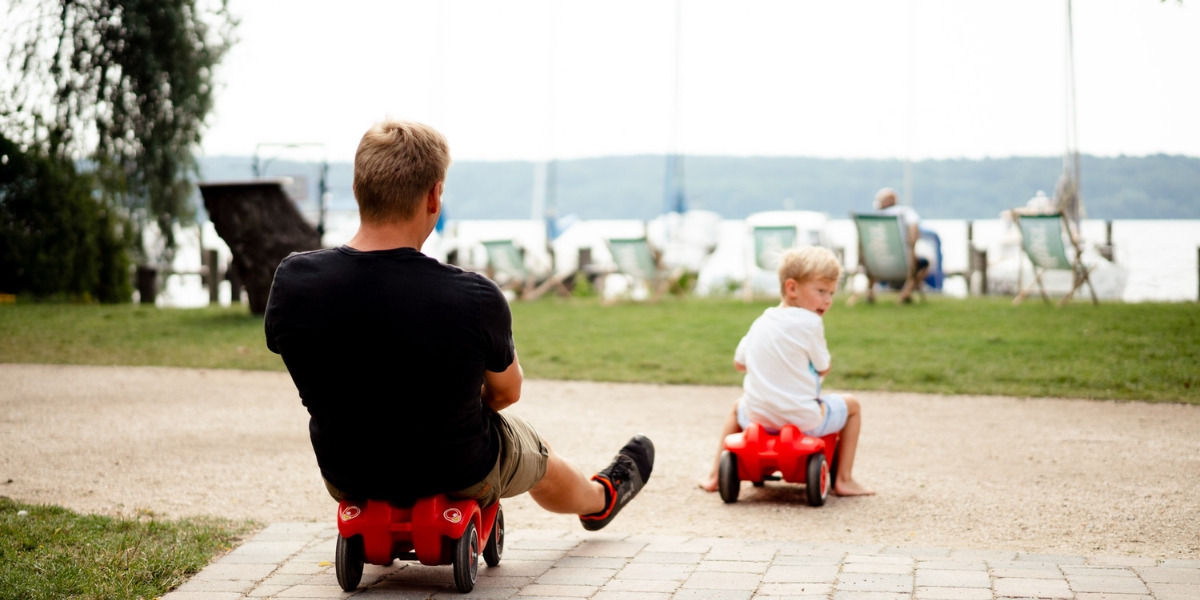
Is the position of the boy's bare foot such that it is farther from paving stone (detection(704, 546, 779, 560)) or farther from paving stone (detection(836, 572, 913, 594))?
paving stone (detection(836, 572, 913, 594))

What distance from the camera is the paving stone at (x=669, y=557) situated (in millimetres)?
3736

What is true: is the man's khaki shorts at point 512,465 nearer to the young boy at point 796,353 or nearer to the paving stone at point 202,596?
the paving stone at point 202,596

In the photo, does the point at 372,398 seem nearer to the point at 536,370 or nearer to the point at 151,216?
the point at 536,370

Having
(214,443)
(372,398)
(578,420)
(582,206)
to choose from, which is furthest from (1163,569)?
(582,206)

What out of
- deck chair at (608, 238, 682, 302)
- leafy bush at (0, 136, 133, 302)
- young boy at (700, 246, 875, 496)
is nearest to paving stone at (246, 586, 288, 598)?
young boy at (700, 246, 875, 496)

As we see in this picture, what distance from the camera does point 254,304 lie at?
41.6ft

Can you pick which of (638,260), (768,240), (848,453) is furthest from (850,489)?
(638,260)

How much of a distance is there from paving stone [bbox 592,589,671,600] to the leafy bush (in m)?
14.3

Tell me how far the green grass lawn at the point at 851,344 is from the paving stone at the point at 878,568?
456cm

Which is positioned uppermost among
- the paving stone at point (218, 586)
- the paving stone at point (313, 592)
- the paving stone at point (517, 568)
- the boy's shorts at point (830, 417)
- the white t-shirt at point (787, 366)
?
the white t-shirt at point (787, 366)

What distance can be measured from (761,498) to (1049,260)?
8975 mm

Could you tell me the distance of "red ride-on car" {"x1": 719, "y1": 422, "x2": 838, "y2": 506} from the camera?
183 inches

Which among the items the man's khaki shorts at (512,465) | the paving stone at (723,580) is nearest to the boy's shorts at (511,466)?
the man's khaki shorts at (512,465)

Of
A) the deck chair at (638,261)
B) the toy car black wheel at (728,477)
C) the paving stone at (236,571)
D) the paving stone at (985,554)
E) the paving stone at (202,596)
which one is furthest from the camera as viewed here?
the deck chair at (638,261)
